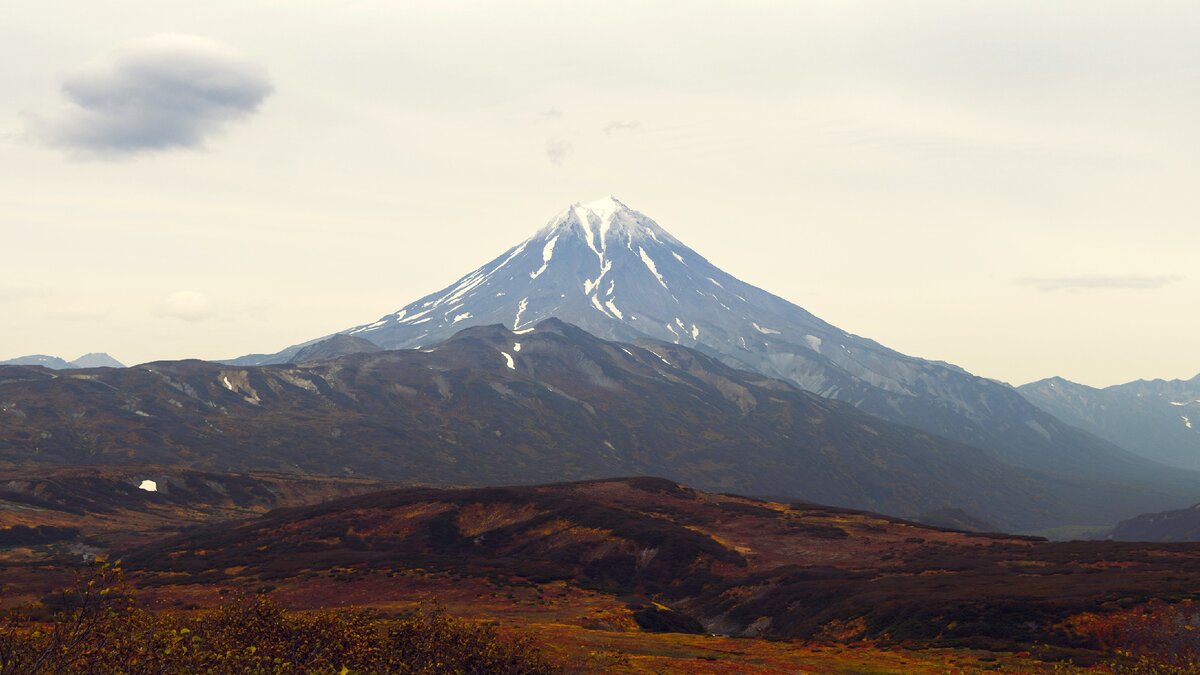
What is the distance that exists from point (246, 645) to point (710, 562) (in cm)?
8287

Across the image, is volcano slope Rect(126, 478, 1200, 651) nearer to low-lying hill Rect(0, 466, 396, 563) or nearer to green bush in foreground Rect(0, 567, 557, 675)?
low-lying hill Rect(0, 466, 396, 563)

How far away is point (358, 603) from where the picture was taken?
81438 mm

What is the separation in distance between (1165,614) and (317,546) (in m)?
96.0

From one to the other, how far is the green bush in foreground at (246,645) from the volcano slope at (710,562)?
42975 mm

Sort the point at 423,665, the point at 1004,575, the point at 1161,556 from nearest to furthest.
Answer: the point at 423,665, the point at 1004,575, the point at 1161,556

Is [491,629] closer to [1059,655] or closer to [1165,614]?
[1059,655]

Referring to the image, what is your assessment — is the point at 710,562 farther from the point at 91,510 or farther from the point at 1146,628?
the point at 91,510

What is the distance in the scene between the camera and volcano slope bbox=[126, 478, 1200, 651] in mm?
72625

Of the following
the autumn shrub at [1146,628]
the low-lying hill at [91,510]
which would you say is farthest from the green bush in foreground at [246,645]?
the low-lying hill at [91,510]

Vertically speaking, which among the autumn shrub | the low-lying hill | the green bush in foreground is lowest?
the low-lying hill

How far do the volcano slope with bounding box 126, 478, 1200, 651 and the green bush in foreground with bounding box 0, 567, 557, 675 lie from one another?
42975 millimetres

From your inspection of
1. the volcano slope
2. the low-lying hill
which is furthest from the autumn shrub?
the low-lying hill

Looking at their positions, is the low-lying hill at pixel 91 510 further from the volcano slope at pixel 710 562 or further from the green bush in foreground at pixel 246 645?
the green bush in foreground at pixel 246 645

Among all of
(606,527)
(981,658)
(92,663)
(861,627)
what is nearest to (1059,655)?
(981,658)
